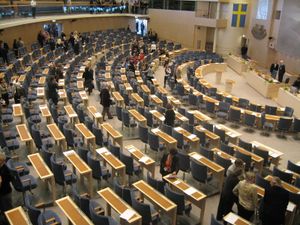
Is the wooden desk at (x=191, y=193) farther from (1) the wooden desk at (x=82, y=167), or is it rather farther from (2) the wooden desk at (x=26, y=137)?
(2) the wooden desk at (x=26, y=137)

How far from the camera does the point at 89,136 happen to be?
10273 mm

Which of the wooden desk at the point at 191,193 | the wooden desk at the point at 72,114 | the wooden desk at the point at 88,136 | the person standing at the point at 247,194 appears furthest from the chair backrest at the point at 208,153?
the wooden desk at the point at 72,114

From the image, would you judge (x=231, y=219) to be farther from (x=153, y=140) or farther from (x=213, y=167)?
(x=153, y=140)

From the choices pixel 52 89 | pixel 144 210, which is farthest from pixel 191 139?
pixel 52 89

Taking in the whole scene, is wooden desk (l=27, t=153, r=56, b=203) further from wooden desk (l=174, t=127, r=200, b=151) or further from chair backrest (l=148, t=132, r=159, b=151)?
wooden desk (l=174, t=127, r=200, b=151)

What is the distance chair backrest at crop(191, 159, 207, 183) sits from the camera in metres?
8.67

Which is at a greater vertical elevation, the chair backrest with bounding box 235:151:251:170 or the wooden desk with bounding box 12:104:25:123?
the wooden desk with bounding box 12:104:25:123

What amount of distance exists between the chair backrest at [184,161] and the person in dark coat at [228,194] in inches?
74.9

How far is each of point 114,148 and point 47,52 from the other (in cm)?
1506

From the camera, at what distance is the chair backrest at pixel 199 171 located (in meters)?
8.67

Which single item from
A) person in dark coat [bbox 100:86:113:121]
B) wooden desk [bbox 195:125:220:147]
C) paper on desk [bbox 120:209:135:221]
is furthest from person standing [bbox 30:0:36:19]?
paper on desk [bbox 120:209:135:221]

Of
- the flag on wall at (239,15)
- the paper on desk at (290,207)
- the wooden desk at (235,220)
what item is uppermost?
the flag on wall at (239,15)

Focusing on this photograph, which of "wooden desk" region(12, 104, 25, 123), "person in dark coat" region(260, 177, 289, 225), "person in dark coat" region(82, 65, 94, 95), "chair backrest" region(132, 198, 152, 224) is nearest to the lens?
"person in dark coat" region(260, 177, 289, 225)

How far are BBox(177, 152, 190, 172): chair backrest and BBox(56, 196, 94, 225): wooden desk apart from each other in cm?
354
